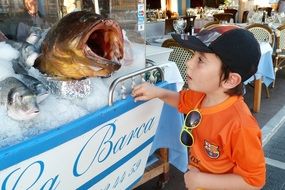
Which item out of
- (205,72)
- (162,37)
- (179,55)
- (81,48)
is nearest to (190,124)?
(205,72)

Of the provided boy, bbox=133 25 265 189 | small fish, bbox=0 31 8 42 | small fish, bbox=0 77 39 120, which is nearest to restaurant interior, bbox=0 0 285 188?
small fish, bbox=0 31 8 42

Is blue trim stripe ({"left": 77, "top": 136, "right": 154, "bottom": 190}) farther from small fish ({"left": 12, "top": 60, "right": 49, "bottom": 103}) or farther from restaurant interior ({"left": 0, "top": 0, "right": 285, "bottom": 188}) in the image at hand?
small fish ({"left": 12, "top": 60, "right": 49, "bottom": 103})

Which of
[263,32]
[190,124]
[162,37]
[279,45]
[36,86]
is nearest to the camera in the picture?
[36,86]

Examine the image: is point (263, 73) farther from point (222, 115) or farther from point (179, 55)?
point (222, 115)

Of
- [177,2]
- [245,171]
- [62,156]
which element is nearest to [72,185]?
[62,156]

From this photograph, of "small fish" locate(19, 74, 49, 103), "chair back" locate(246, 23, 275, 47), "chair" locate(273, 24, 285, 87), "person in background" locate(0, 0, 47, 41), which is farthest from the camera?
"chair" locate(273, 24, 285, 87)

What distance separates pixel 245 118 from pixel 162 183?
146 centimetres

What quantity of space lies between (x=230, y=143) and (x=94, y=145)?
1.91 ft

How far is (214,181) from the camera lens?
4.81 feet

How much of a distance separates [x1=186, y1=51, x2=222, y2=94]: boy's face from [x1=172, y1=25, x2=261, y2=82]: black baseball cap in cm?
4

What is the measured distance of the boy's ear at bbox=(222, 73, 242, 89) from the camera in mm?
1454

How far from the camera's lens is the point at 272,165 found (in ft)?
10.1

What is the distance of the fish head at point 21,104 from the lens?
100cm

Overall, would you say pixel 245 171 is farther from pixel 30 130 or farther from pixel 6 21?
pixel 6 21
